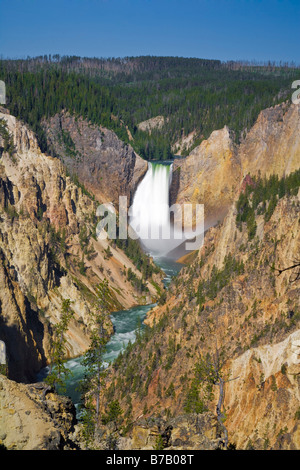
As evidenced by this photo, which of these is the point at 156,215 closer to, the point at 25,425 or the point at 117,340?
the point at 117,340

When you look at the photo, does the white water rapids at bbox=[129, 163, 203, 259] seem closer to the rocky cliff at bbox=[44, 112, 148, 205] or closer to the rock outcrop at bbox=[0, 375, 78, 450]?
the rocky cliff at bbox=[44, 112, 148, 205]

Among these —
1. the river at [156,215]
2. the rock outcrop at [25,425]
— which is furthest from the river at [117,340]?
the rock outcrop at [25,425]

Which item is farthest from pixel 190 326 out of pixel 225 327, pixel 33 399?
pixel 33 399

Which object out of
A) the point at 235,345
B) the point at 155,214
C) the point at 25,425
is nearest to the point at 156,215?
the point at 155,214

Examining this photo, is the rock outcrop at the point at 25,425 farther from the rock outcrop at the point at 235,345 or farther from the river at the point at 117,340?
the river at the point at 117,340

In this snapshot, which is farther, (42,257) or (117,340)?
(42,257)

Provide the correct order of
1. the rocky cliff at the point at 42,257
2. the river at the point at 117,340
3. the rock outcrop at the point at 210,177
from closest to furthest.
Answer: the river at the point at 117,340, the rocky cliff at the point at 42,257, the rock outcrop at the point at 210,177

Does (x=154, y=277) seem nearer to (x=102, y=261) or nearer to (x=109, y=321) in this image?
(x=102, y=261)
